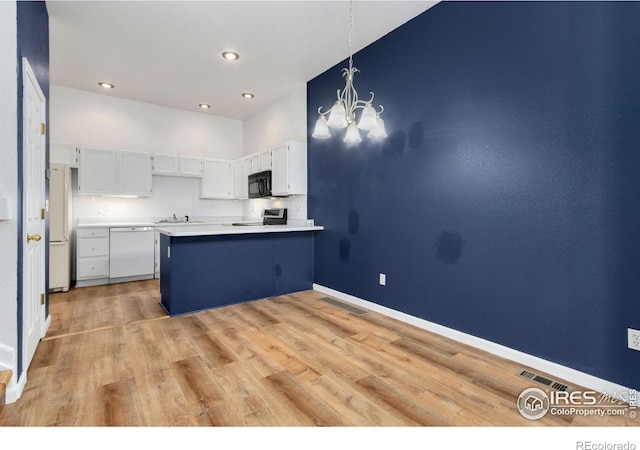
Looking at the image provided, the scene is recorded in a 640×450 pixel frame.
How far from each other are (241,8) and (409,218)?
2.53 metres

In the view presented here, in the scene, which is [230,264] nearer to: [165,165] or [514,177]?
[165,165]

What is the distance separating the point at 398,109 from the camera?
3225 millimetres

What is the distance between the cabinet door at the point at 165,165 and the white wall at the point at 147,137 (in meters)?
0.31

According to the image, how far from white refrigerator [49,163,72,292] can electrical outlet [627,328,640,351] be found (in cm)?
561

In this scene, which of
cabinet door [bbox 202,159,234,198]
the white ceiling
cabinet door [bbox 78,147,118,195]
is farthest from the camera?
cabinet door [bbox 202,159,234,198]

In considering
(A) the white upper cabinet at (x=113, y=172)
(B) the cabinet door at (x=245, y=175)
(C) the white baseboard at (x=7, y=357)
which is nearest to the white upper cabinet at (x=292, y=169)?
(B) the cabinet door at (x=245, y=175)

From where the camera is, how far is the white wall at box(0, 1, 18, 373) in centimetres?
176

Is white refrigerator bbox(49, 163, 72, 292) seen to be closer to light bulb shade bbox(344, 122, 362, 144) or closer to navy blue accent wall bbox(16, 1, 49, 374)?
navy blue accent wall bbox(16, 1, 49, 374)

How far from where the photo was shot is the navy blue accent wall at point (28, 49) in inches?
73.9

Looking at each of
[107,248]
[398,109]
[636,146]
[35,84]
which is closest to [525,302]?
[636,146]

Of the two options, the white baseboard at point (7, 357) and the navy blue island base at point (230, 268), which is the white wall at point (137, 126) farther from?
the white baseboard at point (7, 357)

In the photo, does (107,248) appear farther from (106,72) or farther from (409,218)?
(409,218)

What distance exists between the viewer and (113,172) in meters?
4.93
